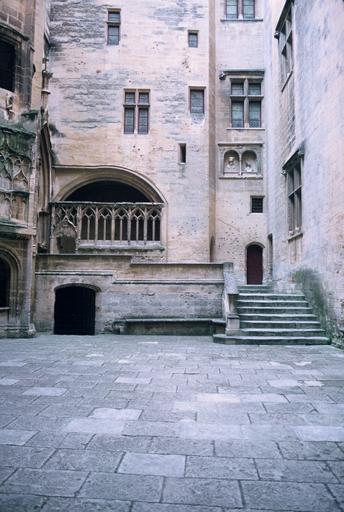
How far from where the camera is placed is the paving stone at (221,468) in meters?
2.57

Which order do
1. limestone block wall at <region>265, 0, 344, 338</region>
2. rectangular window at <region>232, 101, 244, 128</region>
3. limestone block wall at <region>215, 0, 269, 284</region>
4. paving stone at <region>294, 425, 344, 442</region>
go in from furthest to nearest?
rectangular window at <region>232, 101, 244, 128</region>
limestone block wall at <region>215, 0, 269, 284</region>
limestone block wall at <region>265, 0, 344, 338</region>
paving stone at <region>294, 425, 344, 442</region>

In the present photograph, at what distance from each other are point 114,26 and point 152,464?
57.6 feet

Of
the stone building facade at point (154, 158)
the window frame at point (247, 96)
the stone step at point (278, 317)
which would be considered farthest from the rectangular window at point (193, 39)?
the stone step at point (278, 317)

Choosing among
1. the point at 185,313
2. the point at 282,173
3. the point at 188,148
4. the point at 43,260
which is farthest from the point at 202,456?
the point at 188,148

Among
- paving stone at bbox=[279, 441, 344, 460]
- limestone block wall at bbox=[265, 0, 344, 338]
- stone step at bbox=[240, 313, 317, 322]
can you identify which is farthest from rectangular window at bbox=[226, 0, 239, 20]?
paving stone at bbox=[279, 441, 344, 460]

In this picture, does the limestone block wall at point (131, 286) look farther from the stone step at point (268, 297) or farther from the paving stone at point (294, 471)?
the paving stone at point (294, 471)

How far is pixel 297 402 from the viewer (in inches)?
168

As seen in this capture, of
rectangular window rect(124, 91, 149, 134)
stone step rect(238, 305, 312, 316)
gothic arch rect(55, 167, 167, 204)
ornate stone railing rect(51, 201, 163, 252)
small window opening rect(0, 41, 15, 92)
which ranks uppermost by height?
rectangular window rect(124, 91, 149, 134)

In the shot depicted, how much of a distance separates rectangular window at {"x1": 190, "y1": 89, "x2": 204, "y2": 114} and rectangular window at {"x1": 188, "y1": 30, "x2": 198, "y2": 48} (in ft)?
5.90

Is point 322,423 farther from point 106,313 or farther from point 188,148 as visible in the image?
point 188,148

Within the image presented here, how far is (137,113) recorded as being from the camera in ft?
53.0

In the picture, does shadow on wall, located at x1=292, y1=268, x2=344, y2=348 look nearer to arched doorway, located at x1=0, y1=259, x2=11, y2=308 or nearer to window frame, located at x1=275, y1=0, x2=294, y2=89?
window frame, located at x1=275, y1=0, x2=294, y2=89

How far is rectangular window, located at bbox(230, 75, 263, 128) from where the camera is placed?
56.5ft

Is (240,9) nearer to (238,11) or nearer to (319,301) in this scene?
(238,11)
